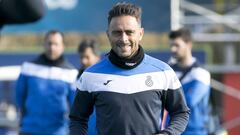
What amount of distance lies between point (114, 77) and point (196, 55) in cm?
881

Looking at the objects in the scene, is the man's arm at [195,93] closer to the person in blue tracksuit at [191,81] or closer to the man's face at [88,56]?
the person in blue tracksuit at [191,81]

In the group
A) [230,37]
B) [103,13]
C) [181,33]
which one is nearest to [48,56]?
[181,33]

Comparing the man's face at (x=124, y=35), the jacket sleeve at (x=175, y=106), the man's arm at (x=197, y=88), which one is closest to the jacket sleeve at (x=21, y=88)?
the man's arm at (x=197, y=88)

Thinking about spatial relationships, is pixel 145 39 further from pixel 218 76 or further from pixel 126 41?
pixel 126 41

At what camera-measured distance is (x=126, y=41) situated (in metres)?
4.38

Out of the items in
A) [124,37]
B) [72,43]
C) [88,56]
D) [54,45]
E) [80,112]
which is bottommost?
[80,112]

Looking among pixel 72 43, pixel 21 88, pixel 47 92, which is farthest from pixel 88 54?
pixel 72 43

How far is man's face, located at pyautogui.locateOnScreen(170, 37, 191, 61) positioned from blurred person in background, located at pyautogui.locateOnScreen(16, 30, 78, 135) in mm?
1289

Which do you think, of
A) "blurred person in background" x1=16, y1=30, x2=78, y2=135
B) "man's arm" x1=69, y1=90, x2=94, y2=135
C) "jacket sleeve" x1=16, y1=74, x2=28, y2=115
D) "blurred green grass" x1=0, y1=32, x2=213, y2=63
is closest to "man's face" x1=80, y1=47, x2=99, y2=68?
"blurred person in background" x1=16, y1=30, x2=78, y2=135

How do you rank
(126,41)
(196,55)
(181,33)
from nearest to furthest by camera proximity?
(126,41) < (181,33) < (196,55)

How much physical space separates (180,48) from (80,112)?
388cm

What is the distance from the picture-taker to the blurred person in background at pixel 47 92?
29.3ft

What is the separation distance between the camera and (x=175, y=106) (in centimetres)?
461

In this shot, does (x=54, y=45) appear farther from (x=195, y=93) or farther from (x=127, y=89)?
(x=127, y=89)
